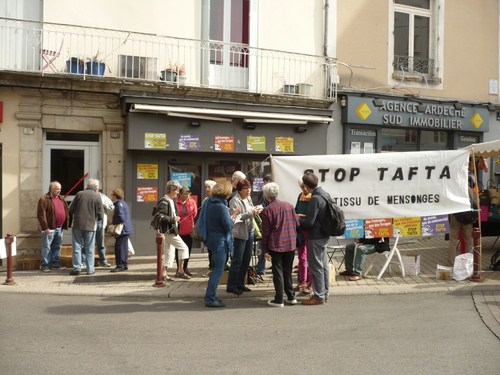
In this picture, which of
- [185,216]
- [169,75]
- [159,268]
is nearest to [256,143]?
[169,75]

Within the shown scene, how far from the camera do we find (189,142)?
43.3ft

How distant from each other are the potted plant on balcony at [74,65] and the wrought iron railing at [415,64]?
8.33 metres

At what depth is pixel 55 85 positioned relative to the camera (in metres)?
12.1

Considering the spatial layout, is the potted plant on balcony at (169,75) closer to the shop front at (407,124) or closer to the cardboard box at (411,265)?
the shop front at (407,124)

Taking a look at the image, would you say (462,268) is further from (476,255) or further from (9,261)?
(9,261)

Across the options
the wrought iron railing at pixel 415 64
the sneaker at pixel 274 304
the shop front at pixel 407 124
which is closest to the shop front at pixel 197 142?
the shop front at pixel 407 124

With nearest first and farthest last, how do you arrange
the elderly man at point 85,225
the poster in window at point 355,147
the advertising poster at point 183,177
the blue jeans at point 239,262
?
the blue jeans at point 239,262 → the elderly man at point 85,225 → the advertising poster at point 183,177 → the poster in window at point 355,147

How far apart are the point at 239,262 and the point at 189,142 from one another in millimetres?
4882

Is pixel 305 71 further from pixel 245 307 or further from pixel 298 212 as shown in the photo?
pixel 245 307

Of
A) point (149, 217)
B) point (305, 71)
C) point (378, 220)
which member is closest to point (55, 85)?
point (149, 217)

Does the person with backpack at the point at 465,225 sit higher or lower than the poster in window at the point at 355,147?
lower

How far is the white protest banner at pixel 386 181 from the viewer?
983cm

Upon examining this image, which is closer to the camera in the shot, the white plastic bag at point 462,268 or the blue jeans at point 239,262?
the blue jeans at point 239,262

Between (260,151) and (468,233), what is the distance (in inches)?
205
